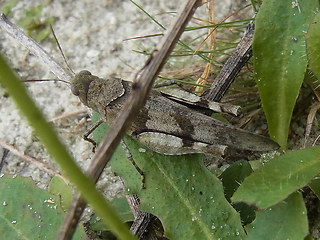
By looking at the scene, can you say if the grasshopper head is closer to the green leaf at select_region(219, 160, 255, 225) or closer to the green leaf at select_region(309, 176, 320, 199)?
the green leaf at select_region(219, 160, 255, 225)

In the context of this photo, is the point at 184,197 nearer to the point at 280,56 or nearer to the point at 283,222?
the point at 283,222

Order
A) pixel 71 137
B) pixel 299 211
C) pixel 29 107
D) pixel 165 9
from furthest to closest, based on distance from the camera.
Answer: pixel 165 9, pixel 71 137, pixel 299 211, pixel 29 107

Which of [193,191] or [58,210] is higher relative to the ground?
[58,210]

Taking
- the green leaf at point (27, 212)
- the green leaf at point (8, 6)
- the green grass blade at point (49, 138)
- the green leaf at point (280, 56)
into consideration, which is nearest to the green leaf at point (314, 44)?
the green leaf at point (280, 56)

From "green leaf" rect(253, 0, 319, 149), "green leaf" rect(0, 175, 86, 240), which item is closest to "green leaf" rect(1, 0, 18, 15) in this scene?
"green leaf" rect(0, 175, 86, 240)

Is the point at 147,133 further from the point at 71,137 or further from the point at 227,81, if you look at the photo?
the point at 71,137

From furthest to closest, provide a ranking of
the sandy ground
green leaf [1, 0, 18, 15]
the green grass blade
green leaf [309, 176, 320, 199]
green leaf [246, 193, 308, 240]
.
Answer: green leaf [1, 0, 18, 15], the sandy ground, green leaf [309, 176, 320, 199], green leaf [246, 193, 308, 240], the green grass blade

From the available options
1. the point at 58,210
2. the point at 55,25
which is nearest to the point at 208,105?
the point at 58,210
